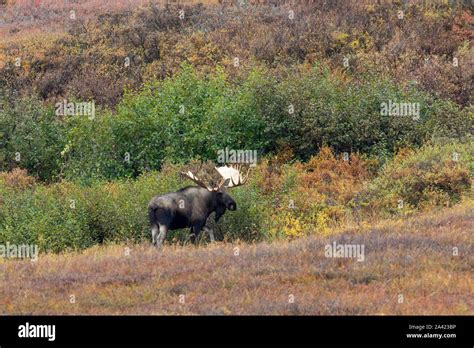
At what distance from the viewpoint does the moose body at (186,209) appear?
19891mm

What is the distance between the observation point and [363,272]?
14781mm

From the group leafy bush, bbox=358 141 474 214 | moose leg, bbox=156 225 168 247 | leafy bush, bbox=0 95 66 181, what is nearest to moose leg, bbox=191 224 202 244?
moose leg, bbox=156 225 168 247

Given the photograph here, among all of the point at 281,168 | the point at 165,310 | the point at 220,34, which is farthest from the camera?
the point at 220,34

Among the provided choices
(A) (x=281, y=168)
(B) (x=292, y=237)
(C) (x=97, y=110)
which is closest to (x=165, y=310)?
(B) (x=292, y=237)

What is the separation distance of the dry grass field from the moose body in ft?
6.37

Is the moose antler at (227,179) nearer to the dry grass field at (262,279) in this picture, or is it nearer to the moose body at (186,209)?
the moose body at (186,209)

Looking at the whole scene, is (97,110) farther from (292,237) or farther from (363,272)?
(363,272)

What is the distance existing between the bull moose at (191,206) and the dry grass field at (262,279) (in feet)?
6.41

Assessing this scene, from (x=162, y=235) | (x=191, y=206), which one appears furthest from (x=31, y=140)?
(x=162, y=235)

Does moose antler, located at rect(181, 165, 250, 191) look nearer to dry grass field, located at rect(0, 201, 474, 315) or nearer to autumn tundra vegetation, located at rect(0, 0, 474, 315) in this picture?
autumn tundra vegetation, located at rect(0, 0, 474, 315)

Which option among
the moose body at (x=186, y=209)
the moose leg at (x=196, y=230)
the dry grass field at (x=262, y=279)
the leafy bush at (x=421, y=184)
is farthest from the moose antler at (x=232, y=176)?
the dry grass field at (x=262, y=279)

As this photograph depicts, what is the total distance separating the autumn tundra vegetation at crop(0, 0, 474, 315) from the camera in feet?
47.4
